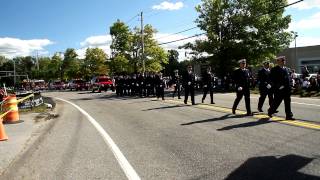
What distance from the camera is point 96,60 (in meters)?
79.2

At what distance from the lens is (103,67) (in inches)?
3071

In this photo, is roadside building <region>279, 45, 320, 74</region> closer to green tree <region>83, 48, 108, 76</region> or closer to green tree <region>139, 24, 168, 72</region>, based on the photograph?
green tree <region>139, 24, 168, 72</region>

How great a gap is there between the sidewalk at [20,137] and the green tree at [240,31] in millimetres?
21002

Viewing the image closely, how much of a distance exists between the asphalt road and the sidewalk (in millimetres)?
348

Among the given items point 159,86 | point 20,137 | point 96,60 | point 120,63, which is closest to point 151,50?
point 120,63

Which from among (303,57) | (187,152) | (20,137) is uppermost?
(303,57)

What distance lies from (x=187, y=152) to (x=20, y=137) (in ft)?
19.7

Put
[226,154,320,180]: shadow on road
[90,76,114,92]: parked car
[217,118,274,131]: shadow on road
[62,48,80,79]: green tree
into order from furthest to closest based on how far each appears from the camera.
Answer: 1. [62,48,80,79]: green tree
2. [90,76,114,92]: parked car
3. [217,118,274,131]: shadow on road
4. [226,154,320,180]: shadow on road

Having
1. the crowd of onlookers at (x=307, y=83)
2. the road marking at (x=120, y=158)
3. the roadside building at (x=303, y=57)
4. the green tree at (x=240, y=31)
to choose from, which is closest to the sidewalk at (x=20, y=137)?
the road marking at (x=120, y=158)

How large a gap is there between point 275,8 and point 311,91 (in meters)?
15.7

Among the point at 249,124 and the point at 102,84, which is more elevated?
the point at 102,84

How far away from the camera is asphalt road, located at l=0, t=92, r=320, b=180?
21.6 feet

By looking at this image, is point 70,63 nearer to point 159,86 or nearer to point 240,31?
point 240,31

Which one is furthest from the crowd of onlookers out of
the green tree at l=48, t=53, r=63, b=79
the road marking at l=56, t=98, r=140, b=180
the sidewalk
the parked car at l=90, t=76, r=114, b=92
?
the green tree at l=48, t=53, r=63, b=79
